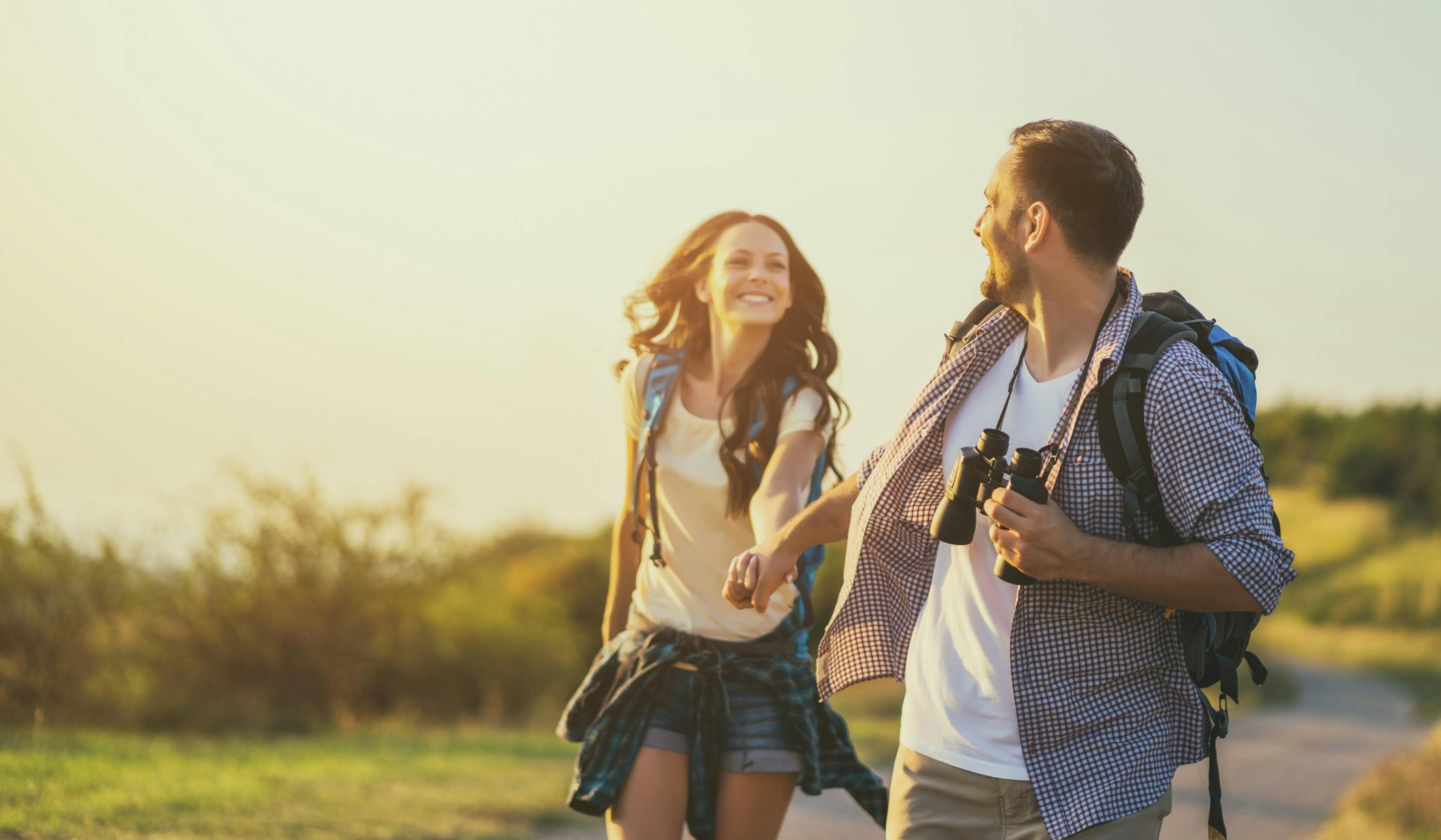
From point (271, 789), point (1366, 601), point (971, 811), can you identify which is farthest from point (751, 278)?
point (1366, 601)

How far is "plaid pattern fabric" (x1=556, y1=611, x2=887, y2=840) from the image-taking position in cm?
378

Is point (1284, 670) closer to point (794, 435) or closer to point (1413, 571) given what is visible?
point (1413, 571)

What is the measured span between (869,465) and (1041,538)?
29.1 inches

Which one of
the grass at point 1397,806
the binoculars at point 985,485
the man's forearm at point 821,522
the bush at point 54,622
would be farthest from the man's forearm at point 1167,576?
the bush at point 54,622

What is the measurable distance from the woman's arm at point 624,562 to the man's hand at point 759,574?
105cm

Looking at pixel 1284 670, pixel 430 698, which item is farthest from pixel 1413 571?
pixel 430 698

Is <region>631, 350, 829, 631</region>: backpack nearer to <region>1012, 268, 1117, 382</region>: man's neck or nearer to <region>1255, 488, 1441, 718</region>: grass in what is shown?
<region>1012, 268, 1117, 382</region>: man's neck

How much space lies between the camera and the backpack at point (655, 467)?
388 centimetres

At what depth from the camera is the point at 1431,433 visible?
5197 centimetres

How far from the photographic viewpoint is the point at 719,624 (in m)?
3.82

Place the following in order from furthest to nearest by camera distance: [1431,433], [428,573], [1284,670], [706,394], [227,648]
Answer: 1. [1431,433]
2. [1284,670]
3. [428,573]
4. [227,648]
5. [706,394]

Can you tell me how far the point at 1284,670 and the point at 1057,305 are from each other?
2578cm

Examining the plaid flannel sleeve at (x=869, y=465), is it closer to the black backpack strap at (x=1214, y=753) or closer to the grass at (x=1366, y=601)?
the black backpack strap at (x=1214, y=753)

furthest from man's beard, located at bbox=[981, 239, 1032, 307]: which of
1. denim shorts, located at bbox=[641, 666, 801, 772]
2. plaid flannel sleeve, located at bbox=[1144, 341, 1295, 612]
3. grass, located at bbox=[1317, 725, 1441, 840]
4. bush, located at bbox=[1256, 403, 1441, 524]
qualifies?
bush, located at bbox=[1256, 403, 1441, 524]
